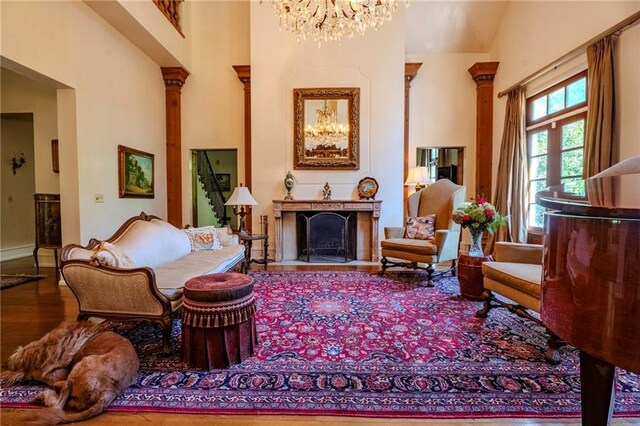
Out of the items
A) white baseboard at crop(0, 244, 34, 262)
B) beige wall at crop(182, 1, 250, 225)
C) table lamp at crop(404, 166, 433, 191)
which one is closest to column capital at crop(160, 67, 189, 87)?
beige wall at crop(182, 1, 250, 225)

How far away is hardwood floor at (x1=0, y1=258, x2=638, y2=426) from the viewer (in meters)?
1.44

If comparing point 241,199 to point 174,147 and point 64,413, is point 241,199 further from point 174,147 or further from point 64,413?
point 64,413

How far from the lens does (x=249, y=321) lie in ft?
6.66

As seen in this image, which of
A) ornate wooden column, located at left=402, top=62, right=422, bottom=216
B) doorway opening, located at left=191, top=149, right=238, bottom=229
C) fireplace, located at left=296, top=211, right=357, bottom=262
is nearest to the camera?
fireplace, located at left=296, top=211, right=357, bottom=262

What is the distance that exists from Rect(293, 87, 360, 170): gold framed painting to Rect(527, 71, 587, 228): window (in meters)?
2.88

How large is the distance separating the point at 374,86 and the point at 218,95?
122 inches

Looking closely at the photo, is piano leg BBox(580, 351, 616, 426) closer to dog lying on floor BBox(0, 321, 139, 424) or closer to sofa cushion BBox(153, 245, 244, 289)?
dog lying on floor BBox(0, 321, 139, 424)

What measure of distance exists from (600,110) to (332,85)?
376 centimetres

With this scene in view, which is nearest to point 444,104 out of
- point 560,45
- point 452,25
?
point 452,25

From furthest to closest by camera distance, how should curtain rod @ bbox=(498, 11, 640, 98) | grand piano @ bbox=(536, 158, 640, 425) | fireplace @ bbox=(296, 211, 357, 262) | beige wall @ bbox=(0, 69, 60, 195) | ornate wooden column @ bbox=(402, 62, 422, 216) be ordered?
1. ornate wooden column @ bbox=(402, 62, 422, 216)
2. fireplace @ bbox=(296, 211, 357, 262)
3. beige wall @ bbox=(0, 69, 60, 195)
4. curtain rod @ bbox=(498, 11, 640, 98)
5. grand piano @ bbox=(536, 158, 640, 425)

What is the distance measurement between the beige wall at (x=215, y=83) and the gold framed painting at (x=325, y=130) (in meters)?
1.40

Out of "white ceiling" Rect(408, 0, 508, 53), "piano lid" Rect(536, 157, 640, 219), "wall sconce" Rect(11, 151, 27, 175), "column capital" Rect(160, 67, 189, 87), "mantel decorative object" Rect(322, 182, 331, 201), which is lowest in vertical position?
"piano lid" Rect(536, 157, 640, 219)

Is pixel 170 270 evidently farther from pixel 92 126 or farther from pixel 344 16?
pixel 344 16

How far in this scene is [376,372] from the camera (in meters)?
1.83
